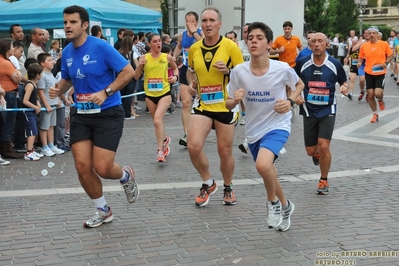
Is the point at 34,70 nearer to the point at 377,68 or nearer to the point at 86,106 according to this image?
the point at 86,106

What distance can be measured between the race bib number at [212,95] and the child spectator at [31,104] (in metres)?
4.16

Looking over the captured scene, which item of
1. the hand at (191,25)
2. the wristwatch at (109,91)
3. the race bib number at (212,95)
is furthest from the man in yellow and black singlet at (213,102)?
the hand at (191,25)

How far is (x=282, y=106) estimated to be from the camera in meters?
5.91

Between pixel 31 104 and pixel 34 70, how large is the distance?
0.56 meters

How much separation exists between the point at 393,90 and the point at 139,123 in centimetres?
1127

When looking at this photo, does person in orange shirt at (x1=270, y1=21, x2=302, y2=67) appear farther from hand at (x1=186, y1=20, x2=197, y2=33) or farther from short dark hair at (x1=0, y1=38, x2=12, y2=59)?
short dark hair at (x1=0, y1=38, x2=12, y2=59)

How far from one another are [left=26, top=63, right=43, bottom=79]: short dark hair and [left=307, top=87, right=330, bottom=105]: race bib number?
4726 mm

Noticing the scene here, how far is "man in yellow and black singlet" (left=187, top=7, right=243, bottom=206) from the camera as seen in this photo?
7.14m

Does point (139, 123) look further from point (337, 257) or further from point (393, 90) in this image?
point (393, 90)

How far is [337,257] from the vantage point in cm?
532

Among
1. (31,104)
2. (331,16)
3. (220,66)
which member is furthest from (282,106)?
(331,16)

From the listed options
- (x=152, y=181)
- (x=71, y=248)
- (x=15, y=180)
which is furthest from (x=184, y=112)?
(x=71, y=248)

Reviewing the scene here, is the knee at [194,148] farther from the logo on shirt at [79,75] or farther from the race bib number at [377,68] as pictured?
the race bib number at [377,68]

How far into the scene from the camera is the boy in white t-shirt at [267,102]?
19.5 ft
